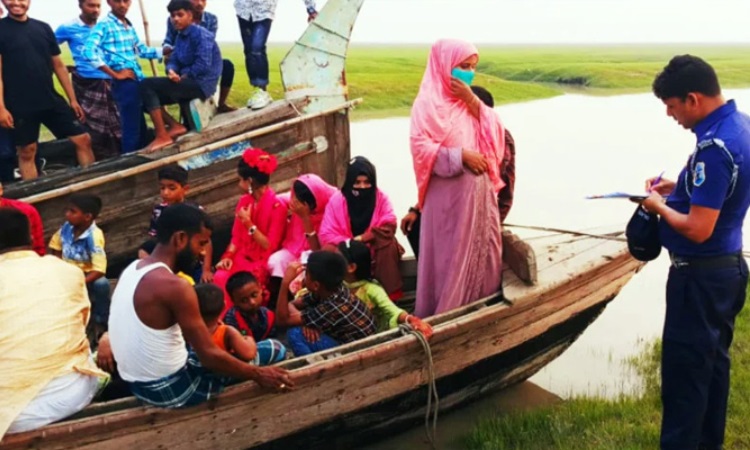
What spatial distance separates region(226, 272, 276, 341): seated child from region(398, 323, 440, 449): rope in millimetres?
707

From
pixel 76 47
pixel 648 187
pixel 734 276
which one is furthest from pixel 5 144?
pixel 734 276

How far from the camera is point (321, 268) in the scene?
337cm

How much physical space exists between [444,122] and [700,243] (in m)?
1.37

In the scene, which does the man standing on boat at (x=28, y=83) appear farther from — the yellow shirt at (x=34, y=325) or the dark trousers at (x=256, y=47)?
the yellow shirt at (x=34, y=325)

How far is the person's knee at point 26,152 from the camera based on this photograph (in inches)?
203

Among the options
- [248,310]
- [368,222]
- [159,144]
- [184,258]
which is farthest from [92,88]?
[184,258]

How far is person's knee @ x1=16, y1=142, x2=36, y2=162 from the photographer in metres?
5.15

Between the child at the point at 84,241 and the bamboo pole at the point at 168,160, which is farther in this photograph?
the bamboo pole at the point at 168,160

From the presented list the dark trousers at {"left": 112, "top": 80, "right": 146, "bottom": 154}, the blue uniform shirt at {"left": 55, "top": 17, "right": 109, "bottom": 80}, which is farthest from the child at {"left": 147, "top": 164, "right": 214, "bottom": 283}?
the blue uniform shirt at {"left": 55, "top": 17, "right": 109, "bottom": 80}

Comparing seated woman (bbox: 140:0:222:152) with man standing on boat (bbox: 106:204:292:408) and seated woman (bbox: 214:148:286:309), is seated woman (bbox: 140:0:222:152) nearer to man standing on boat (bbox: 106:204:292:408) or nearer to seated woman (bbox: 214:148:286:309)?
seated woman (bbox: 214:148:286:309)

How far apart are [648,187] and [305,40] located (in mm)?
3301

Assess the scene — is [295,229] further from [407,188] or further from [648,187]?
[407,188]

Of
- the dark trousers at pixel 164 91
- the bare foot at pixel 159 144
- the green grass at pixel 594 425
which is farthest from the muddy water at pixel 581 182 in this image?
the dark trousers at pixel 164 91

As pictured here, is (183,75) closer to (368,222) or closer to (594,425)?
(368,222)
